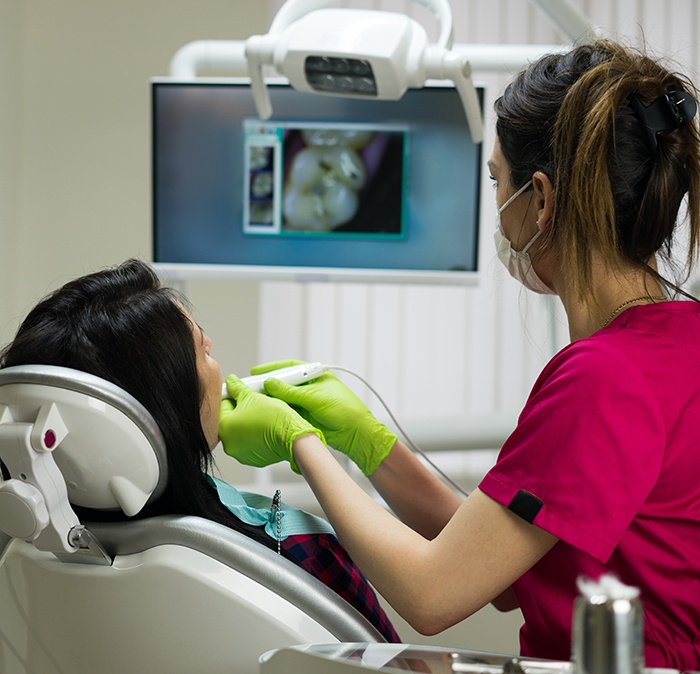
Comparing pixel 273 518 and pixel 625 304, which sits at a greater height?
pixel 625 304

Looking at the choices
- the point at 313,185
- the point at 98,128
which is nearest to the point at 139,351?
the point at 313,185

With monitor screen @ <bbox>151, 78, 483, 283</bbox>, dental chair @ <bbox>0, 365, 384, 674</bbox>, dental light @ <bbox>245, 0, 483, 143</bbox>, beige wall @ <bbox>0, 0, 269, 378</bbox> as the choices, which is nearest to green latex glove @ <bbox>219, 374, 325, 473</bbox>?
dental chair @ <bbox>0, 365, 384, 674</bbox>

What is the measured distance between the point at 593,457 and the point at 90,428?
54cm

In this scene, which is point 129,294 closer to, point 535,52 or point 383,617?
point 383,617

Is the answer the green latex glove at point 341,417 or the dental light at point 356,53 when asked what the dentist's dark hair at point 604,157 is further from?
the dental light at point 356,53

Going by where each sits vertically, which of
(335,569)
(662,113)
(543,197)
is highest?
(662,113)

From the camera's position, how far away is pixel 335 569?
1.34 m

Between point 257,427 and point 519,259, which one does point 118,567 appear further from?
point 519,259

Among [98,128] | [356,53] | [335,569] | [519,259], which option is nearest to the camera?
[519,259]

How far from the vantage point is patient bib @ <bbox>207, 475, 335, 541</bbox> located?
126 centimetres

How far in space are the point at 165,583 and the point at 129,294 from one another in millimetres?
376

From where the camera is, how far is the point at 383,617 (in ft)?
4.60

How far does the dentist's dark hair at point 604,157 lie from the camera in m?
1.06

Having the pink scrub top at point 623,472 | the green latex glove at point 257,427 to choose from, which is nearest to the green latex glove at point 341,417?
the green latex glove at point 257,427
